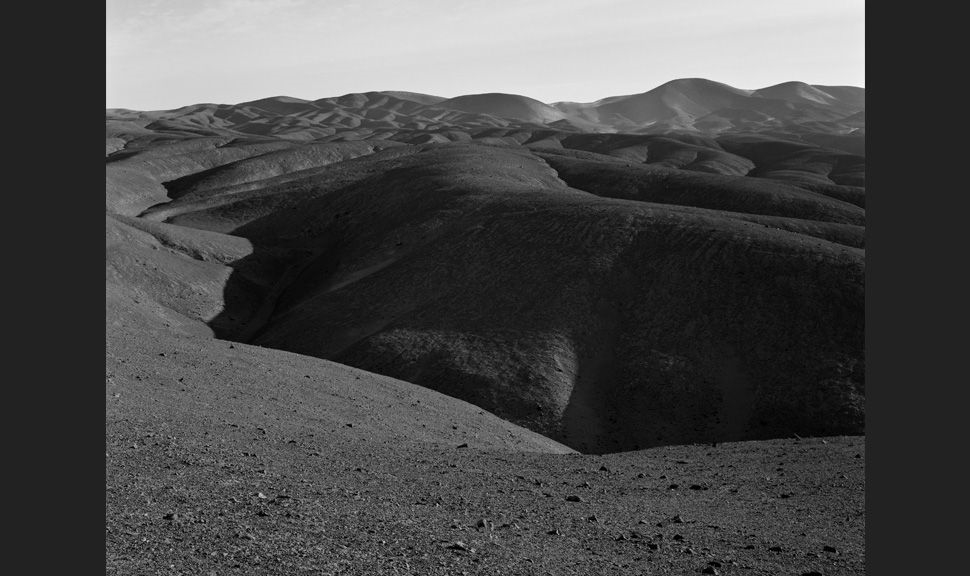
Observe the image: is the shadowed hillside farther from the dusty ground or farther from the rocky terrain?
the dusty ground

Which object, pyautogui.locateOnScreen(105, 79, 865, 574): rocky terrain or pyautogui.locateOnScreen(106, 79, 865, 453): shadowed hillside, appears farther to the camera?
pyautogui.locateOnScreen(106, 79, 865, 453): shadowed hillside

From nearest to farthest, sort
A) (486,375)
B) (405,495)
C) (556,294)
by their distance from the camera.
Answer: (405,495)
(486,375)
(556,294)

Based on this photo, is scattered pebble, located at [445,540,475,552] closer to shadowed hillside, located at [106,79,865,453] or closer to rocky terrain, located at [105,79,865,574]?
rocky terrain, located at [105,79,865,574]

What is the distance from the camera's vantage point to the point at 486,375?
43.9m

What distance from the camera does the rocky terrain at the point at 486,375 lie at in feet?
50.9

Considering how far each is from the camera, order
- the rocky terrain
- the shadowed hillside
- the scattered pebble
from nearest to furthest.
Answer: the scattered pebble < the rocky terrain < the shadowed hillside

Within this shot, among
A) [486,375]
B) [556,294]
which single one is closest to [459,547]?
[486,375]

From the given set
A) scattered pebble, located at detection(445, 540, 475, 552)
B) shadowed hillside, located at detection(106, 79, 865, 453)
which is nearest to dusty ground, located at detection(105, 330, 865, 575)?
scattered pebble, located at detection(445, 540, 475, 552)

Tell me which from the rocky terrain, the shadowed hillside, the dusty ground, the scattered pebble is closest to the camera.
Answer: the dusty ground

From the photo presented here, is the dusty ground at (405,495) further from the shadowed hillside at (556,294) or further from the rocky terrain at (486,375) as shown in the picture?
the shadowed hillside at (556,294)

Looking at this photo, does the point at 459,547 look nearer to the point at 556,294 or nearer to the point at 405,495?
the point at 405,495

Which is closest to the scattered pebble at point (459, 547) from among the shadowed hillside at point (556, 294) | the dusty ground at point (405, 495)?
the dusty ground at point (405, 495)

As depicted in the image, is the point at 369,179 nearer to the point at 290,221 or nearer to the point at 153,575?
the point at 290,221

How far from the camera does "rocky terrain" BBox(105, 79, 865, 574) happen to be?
15.5 m
